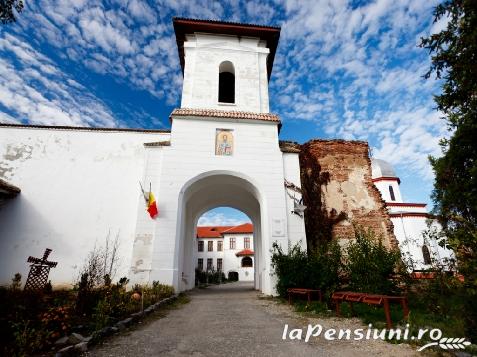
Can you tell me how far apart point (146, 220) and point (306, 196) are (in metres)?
7.39

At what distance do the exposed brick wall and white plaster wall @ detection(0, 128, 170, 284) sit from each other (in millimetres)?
8181

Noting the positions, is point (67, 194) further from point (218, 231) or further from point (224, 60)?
point (218, 231)

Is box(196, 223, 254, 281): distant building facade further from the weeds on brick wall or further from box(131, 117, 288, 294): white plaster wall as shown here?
box(131, 117, 288, 294): white plaster wall

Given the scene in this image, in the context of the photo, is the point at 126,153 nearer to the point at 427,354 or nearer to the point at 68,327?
the point at 68,327

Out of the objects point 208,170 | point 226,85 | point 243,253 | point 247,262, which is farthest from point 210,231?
point 208,170

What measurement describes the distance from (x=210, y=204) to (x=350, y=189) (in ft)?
25.9

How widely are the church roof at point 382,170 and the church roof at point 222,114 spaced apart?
79.7ft

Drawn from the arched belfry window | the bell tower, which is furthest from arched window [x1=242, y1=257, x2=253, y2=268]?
the bell tower

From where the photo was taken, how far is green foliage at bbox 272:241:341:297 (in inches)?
313

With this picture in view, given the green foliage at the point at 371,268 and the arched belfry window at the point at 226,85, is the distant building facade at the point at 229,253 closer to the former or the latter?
the arched belfry window at the point at 226,85

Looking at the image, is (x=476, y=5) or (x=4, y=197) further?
(x=4, y=197)

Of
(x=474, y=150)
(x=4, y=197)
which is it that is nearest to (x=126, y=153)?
(x=4, y=197)

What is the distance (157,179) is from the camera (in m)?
11.5

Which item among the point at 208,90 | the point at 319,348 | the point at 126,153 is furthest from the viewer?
the point at 208,90
